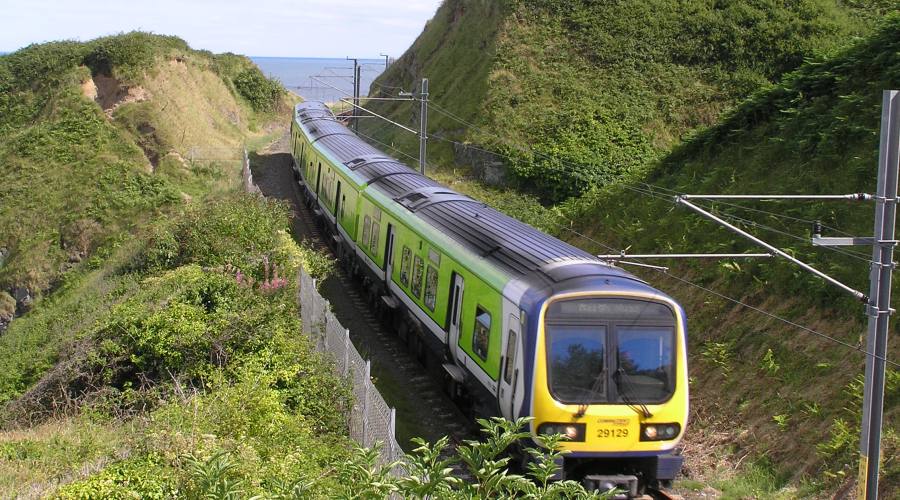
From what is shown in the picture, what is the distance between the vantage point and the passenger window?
36.7 feet

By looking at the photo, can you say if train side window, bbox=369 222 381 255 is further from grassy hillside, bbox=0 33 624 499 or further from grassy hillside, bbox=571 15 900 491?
grassy hillside, bbox=571 15 900 491

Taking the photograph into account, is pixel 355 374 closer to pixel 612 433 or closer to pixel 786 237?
pixel 612 433

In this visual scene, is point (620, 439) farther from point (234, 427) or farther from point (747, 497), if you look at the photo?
point (234, 427)

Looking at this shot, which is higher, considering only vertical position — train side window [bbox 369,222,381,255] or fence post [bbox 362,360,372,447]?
train side window [bbox 369,222,381,255]

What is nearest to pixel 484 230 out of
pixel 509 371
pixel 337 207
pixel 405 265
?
pixel 405 265

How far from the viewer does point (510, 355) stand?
11312 millimetres

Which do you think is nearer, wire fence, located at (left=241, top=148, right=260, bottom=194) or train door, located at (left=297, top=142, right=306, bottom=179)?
wire fence, located at (left=241, top=148, right=260, bottom=194)

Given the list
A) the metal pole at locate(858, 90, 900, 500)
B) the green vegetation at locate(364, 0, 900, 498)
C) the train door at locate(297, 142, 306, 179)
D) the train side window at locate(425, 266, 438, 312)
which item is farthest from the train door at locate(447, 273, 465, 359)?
the train door at locate(297, 142, 306, 179)

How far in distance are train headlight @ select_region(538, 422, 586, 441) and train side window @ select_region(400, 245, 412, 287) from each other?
659cm

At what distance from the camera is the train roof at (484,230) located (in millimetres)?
11789

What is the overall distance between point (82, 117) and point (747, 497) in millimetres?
38881

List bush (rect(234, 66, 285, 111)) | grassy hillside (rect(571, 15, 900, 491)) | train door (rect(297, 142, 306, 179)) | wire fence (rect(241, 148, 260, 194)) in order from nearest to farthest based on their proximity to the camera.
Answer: grassy hillside (rect(571, 15, 900, 491)) → wire fence (rect(241, 148, 260, 194)) → train door (rect(297, 142, 306, 179)) → bush (rect(234, 66, 285, 111))

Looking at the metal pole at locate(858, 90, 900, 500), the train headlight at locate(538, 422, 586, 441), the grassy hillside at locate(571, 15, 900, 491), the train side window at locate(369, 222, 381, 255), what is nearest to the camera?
the metal pole at locate(858, 90, 900, 500)

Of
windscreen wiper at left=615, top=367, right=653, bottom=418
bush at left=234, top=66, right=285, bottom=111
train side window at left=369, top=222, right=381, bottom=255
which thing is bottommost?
windscreen wiper at left=615, top=367, right=653, bottom=418
